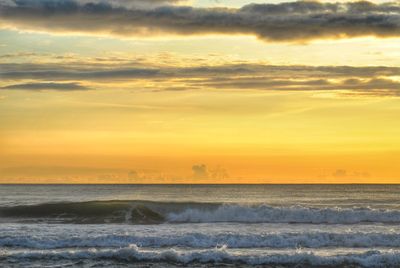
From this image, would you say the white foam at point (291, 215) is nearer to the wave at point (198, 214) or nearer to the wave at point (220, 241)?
the wave at point (198, 214)

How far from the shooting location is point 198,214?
4331 centimetres

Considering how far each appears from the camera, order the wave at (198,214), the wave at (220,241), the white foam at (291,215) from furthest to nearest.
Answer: the wave at (198,214) < the white foam at (291,215) < the wave at (220,241)

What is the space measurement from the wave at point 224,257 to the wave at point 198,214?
15.6 m

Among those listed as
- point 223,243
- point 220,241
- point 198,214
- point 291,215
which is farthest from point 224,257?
point 198,214

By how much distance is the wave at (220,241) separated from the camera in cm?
2798

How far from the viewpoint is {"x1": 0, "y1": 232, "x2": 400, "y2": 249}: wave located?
91.8ft

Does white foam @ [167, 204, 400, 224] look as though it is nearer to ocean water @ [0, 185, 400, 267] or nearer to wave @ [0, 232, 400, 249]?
ocean water @ [0, 185, 400, 267]

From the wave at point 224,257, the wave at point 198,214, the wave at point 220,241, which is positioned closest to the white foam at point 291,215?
the wave at point 198,214

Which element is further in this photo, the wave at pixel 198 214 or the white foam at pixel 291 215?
the wave at pixel 198 214

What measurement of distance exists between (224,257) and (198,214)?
18667 mm

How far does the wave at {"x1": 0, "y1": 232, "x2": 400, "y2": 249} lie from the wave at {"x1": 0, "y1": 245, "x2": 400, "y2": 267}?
90.8 inches

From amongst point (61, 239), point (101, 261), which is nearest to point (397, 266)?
point (101, 261)

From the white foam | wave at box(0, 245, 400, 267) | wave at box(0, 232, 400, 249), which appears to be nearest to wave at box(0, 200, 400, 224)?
the white foam

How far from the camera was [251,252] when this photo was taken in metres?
26.1
